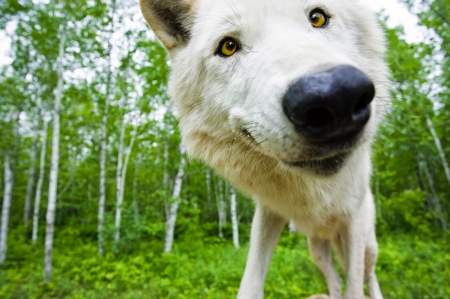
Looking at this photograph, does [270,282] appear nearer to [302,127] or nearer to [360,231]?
[360,231]

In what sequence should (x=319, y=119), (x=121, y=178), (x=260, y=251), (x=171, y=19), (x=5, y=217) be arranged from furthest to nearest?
(x=121, y=178), (x=5, y=217), (x=171, y=19), (x=260, y=251), (x=319, y=119)

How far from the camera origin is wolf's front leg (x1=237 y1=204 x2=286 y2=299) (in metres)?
2.52

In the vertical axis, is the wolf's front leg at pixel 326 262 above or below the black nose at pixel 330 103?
below

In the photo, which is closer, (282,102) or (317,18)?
(282,102)

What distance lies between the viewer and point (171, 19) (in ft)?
9.23

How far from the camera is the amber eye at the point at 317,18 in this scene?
206 centimetres

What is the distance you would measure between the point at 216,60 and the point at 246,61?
32 centimetres

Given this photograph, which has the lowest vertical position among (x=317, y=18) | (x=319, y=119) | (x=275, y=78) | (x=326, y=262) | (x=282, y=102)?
(x=326, y=262)

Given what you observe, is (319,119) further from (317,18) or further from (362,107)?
(317,18)

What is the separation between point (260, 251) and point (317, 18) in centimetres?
217

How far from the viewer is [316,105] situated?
3.56 feet

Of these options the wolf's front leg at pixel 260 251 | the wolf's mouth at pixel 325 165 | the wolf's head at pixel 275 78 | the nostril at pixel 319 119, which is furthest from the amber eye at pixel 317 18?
the wolf's front leg at pixel 260 251

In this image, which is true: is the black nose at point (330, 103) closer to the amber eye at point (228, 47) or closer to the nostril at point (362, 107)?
the nostril at point (362, 107)

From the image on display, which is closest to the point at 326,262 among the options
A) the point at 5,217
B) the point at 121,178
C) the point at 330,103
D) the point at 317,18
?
the point at 317,18
